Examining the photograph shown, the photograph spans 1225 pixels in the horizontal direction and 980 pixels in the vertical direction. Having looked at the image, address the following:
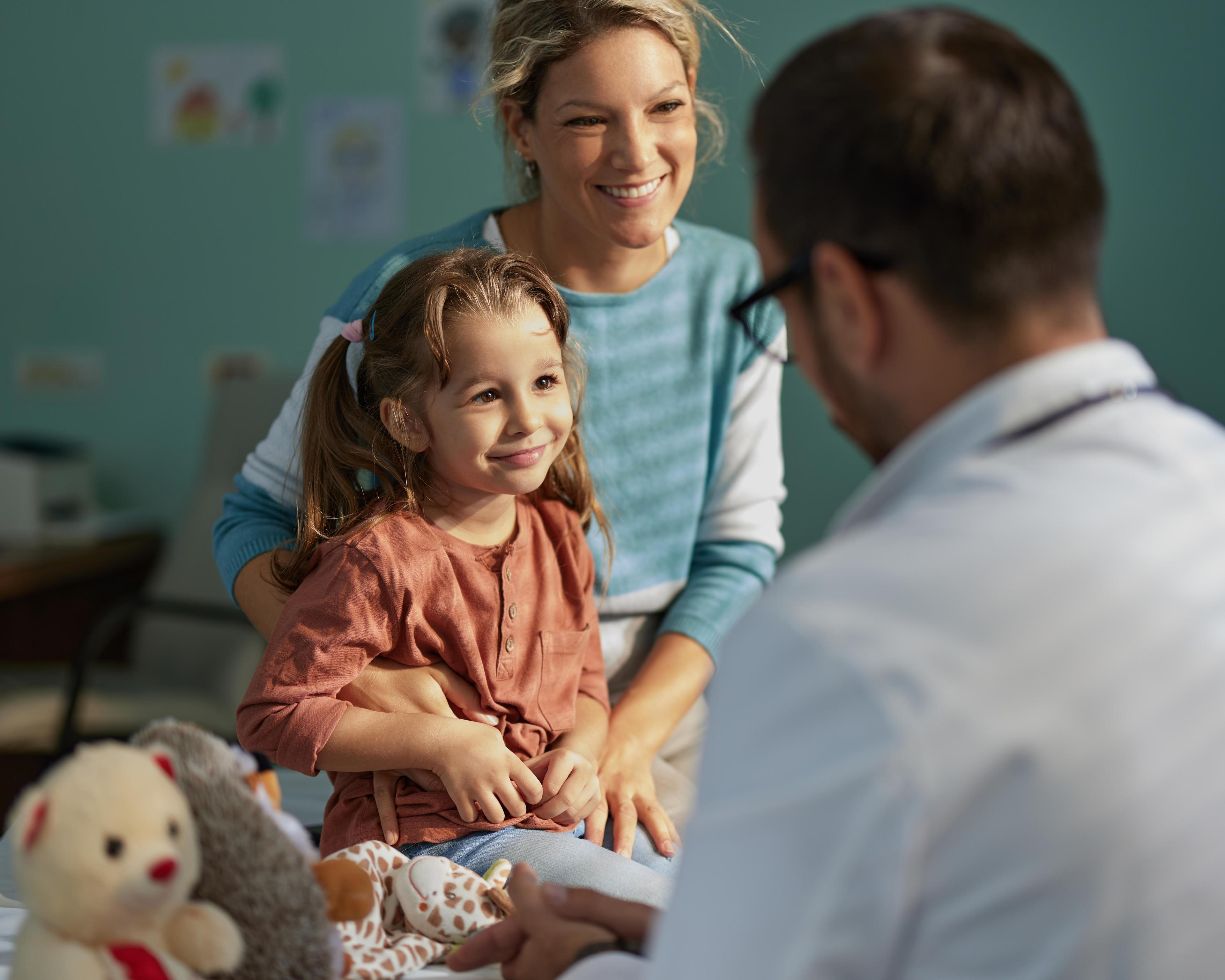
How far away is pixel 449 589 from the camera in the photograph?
1197mm

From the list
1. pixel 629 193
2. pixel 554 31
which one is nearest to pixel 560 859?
pixel 629 193

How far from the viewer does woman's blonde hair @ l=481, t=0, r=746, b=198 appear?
1.36 meters

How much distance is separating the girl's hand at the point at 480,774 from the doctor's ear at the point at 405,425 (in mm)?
296

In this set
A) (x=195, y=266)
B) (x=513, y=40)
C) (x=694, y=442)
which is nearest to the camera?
(x=513, y=40)

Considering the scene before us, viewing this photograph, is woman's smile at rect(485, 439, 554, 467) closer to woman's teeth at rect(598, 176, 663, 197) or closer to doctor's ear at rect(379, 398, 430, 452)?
doctor's ear at rect(379, 398, 430, 452)

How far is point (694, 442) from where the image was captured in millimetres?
1551

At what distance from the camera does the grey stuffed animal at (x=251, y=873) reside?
0.83m

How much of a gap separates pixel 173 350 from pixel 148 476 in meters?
0.39

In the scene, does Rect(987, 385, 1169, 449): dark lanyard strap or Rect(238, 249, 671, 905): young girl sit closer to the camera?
Rect(987, 385, 1169, 449): dark lanyard strap

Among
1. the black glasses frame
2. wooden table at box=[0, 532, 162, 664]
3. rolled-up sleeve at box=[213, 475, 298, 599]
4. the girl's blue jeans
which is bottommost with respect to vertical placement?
wooden table at box=[0, 532, 162, 664]

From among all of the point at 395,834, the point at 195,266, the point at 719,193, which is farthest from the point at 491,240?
the point at 195,266

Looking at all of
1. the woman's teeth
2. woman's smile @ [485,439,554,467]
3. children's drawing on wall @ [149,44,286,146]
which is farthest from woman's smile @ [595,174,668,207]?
children's drawing on wall @ [149,44,286,146]

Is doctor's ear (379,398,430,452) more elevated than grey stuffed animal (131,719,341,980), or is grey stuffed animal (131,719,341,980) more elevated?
doctor's ear (379,398,430,452)

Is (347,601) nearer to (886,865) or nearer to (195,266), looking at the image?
(886,865)
